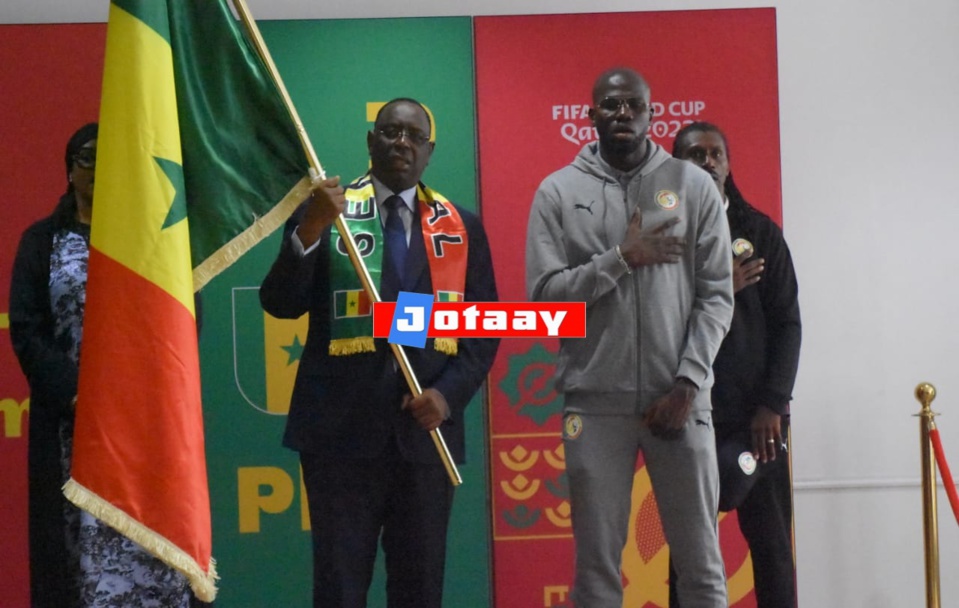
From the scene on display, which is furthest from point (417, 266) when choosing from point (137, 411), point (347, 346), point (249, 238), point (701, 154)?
point (701, 154)

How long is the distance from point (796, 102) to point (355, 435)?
5.85 feet

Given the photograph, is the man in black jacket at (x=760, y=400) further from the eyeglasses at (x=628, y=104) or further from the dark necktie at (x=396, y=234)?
the dark necktie at (x=396, y=234)

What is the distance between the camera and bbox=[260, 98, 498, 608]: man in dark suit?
264cm

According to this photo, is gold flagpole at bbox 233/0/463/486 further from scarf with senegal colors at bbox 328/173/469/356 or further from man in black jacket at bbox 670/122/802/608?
man in black jacket at bbox 670/122/802/608

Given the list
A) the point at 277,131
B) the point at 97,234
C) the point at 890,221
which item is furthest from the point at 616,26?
the point at 97,234

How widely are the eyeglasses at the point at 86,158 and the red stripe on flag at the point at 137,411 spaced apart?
424mm

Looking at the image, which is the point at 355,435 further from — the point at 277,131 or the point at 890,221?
the point at 890,221

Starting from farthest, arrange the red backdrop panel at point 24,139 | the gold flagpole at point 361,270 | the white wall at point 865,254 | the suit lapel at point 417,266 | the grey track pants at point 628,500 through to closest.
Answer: the white wall at point 865,254
the red backdrop panel at point 24,139
the suit lapel at point 417,266
the grey track pants at point 628,500
the gold flagpole at point 361,270

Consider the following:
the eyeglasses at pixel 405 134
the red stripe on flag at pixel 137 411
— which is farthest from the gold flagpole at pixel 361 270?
the red stripe on flag at pixel 137 411

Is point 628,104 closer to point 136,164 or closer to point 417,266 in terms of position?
point 417,266

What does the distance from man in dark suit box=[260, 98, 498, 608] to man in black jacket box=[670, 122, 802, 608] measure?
0.64 meters

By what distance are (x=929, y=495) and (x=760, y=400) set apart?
0.60 m

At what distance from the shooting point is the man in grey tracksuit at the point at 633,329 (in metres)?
2.71

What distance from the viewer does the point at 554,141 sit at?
3.44 meters
